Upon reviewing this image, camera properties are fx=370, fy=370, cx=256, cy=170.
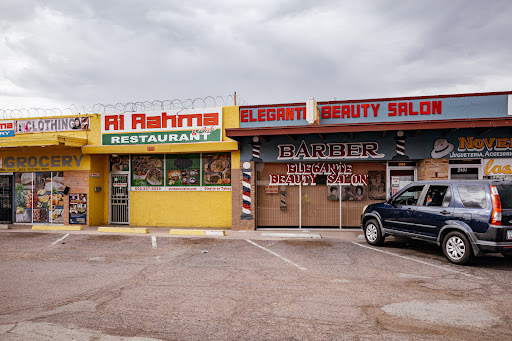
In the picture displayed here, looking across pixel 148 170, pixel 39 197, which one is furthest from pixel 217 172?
pixel 39 197

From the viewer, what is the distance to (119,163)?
1625cm

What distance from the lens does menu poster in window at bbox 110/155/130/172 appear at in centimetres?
1611

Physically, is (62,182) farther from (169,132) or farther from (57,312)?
(57,312)

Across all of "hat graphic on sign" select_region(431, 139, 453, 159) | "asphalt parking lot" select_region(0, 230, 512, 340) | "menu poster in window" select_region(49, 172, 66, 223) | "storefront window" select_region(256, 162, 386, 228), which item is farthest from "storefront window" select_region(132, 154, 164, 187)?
"hat graphic on sign" select_region(431, 139, 453, 159)

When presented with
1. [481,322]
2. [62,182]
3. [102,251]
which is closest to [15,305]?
[102,251]

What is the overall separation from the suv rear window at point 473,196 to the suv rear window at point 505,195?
30cm

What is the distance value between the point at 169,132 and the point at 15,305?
10.1 meters

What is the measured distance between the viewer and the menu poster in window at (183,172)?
1521 cm

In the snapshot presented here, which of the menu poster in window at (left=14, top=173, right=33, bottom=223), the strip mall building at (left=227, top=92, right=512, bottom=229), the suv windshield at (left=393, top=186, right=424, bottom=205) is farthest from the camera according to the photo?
the menu poster in window at (left=14, top=173, right=33, bottom=223)

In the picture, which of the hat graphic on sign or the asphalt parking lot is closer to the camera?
the asphalt parking lot

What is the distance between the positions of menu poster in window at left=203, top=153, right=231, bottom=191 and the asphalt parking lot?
4567 mm

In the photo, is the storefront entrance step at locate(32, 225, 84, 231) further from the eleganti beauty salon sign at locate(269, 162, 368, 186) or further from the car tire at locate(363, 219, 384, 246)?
the car tire at locate(363, 219, 384, 246)

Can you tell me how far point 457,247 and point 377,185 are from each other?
5778 mm

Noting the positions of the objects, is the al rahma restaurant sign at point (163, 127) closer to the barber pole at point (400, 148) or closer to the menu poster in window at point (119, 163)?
the menu poster in window at point (119, 163)
